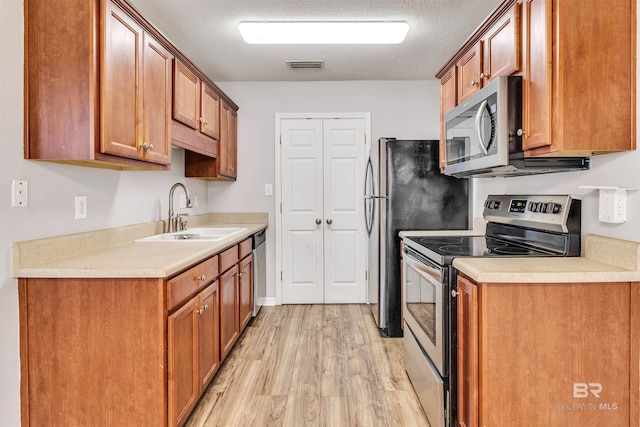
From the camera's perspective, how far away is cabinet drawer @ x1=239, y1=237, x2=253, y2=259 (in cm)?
295

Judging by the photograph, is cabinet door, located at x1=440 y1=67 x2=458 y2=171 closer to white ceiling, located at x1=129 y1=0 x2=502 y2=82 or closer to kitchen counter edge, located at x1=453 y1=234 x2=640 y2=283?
white ceiling, located at x1=129 y1=0 x2=502 y2=82

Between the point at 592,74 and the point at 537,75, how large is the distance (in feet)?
0.61

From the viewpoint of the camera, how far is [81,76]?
1602 millimetres

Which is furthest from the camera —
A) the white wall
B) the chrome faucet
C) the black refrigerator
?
the black refrigerator

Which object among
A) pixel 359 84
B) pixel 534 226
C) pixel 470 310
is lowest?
pixel 470 310

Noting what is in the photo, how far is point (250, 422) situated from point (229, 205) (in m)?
2.43

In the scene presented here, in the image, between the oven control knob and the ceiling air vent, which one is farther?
the ceiling air vent

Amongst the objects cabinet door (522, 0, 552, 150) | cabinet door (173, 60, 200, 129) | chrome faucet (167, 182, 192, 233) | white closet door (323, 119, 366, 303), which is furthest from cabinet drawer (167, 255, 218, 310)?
white closet door (323, 119, 366, 303)

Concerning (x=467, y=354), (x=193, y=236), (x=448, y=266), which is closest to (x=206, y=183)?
(x=193, y=236)

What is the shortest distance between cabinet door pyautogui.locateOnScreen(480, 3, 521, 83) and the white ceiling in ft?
2.04

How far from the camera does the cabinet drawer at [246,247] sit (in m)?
2.95

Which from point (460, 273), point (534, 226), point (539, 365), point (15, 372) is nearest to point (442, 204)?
point (534, 226)

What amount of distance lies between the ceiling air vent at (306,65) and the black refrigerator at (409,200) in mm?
975

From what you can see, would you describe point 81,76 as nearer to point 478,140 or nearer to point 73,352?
point 73,352
